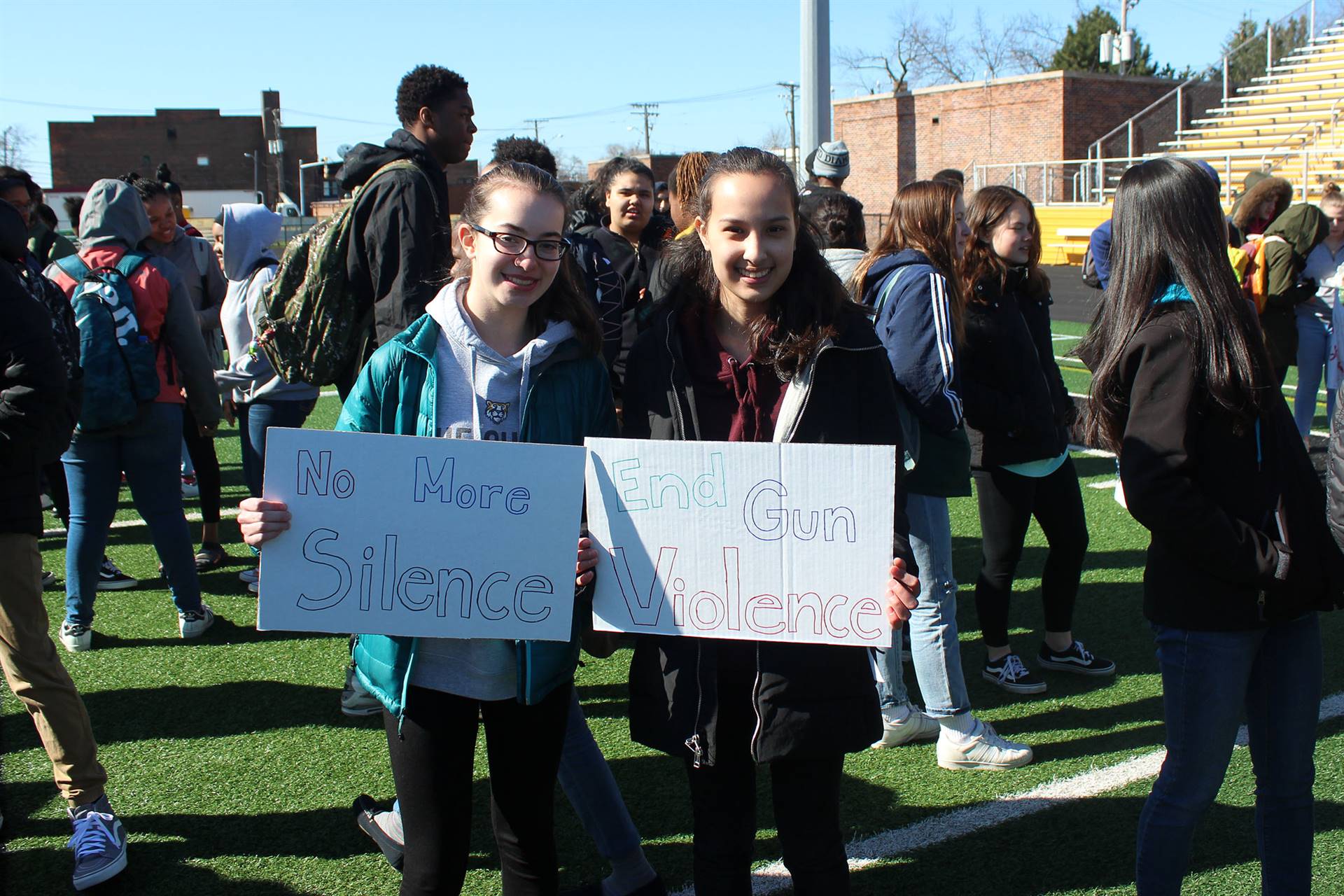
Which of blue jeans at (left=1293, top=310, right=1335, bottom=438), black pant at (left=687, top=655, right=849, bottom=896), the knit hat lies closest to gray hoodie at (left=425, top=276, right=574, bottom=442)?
black pant at (left=687, top=655, right=849, bottom=896)

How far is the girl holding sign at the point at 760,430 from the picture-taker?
7.50 ft

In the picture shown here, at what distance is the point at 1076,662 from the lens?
463 cm

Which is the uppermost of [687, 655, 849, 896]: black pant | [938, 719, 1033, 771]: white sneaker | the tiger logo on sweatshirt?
the tiger logo on sweatshirt

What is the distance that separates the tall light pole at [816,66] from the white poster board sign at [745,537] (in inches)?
235

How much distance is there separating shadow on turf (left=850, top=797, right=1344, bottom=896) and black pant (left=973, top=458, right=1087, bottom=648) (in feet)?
3.68

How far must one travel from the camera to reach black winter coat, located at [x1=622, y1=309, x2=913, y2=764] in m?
2.27

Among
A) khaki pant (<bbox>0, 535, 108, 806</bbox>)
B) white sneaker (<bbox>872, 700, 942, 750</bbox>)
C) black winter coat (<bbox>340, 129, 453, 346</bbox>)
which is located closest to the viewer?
khaki pant (<bbox>0, 535, 108, 806</bbox>)

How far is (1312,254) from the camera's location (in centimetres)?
818

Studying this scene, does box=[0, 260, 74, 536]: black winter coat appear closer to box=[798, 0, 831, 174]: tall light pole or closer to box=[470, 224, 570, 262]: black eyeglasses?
box=[470, 224, 570, 262]: black eyeglasses

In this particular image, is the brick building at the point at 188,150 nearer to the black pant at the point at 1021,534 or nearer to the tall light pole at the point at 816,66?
the tall light pole at the point at 816,66

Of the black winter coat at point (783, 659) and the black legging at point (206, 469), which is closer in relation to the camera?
the black winter coat at point (783, 659)

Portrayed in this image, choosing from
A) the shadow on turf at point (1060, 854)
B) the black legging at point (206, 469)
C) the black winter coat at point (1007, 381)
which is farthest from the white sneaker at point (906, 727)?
the black legging at point (206, 469)

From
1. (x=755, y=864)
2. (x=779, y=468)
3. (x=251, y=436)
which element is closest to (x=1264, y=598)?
(x=779, y=468)

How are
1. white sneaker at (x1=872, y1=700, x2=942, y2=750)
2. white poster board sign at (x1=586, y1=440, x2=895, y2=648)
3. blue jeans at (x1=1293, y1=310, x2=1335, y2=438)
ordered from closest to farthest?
white poster board sign at (x1=586, y1=440, x2=895, y2=648)
white sneaker at (x1=872, y1=700, x2=942, y2=750)
blue jeans at (x1=1293, y1=310, x2=1335, y2=438)
